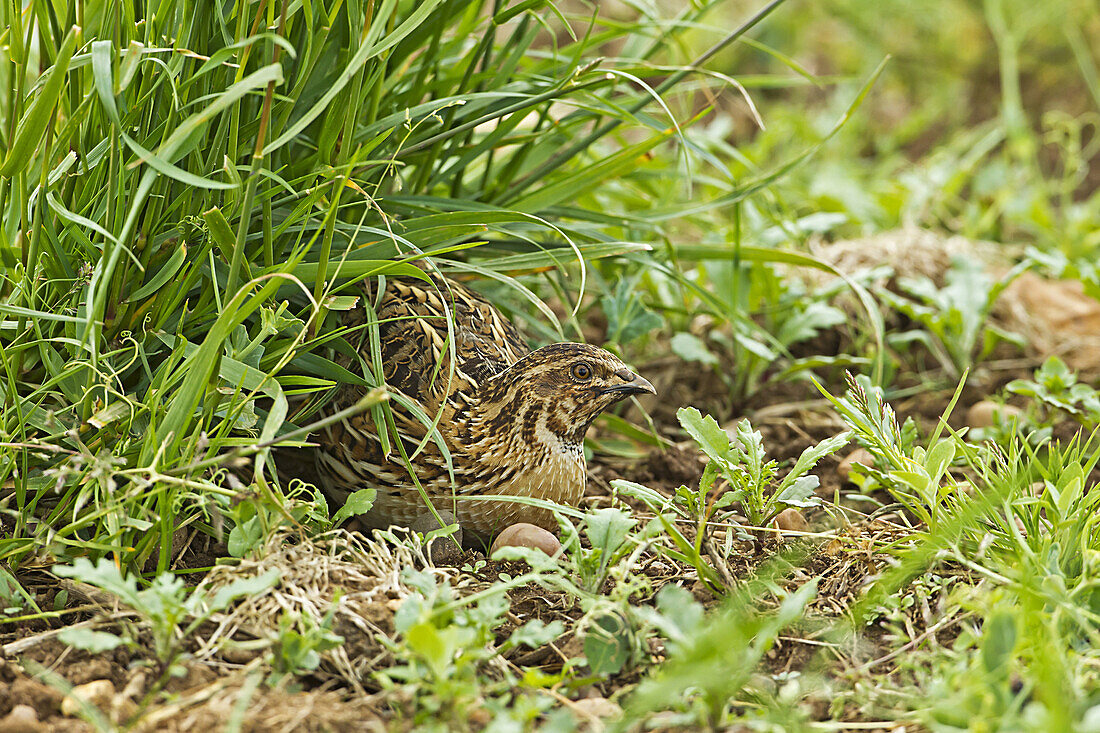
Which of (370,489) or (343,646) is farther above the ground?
(370,489)

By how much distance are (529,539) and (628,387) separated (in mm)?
492

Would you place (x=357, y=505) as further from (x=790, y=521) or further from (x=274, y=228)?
(x=790, y=521)

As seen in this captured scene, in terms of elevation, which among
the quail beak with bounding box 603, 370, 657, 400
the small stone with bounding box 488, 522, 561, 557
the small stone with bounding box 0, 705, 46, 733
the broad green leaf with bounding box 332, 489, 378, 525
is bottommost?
the small stone with bounding box 0, 705, 46, 733

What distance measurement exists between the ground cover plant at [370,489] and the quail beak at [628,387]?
0.52 ft

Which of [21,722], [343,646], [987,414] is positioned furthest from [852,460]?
[21,722]

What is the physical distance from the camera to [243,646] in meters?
A: 1.89

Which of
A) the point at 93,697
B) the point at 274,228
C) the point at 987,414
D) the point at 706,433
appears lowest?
the point at 93,697

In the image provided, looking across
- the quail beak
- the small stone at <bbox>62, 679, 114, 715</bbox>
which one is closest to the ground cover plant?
the small stone at <bbox>62, 679, 114, 715</bbox>

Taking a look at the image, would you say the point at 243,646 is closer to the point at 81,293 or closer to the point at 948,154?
the point at 81,293

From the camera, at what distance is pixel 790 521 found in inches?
103

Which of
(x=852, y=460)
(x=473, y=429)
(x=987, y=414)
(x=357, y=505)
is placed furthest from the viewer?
(x=987, y=414)

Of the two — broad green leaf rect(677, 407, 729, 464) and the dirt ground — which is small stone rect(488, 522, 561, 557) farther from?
broad green leaf rect(677, 407, 729, 464)

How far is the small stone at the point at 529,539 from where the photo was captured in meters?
2.42

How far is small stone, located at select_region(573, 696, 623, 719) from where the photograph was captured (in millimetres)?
1867
